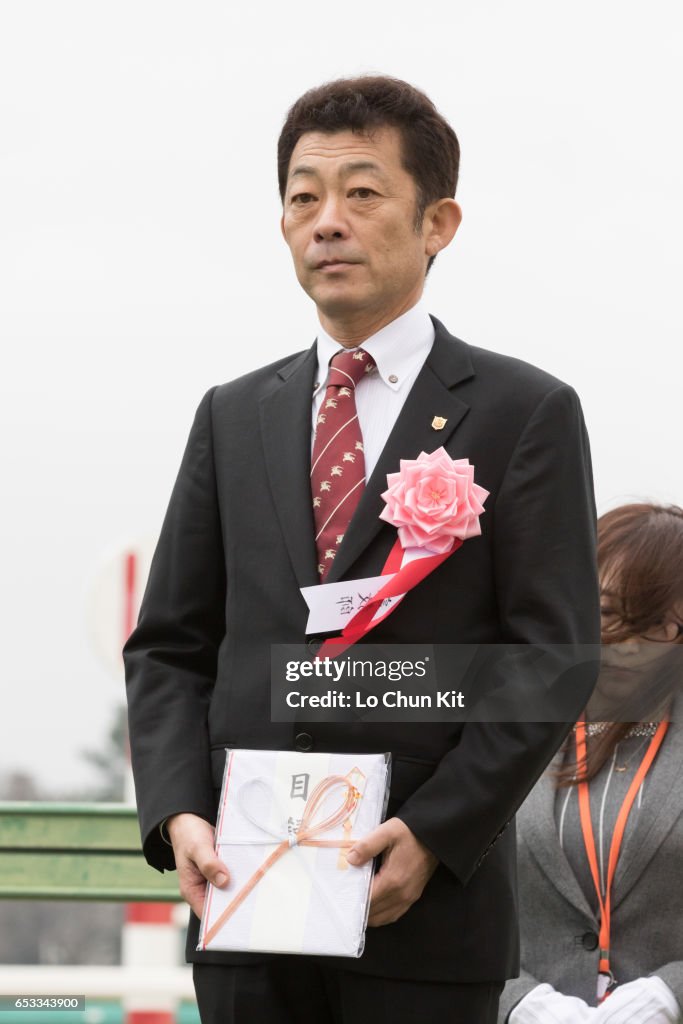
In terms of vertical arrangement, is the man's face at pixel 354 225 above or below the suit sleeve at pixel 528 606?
above

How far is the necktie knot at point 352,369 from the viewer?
2572 mm

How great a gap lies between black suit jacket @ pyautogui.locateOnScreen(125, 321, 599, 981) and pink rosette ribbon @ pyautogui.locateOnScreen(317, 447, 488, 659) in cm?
3

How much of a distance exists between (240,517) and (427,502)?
0.33 metres

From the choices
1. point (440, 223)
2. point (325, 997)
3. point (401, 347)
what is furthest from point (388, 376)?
point (325, 997)

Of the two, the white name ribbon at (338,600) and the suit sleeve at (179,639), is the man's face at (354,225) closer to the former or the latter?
the suit sleeve at (179,639)

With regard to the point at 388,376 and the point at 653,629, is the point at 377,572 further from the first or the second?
the point at 653,629

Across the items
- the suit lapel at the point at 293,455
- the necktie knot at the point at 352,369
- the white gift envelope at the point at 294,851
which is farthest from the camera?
the necktie knot at the point at 352,369

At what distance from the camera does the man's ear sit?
264cm

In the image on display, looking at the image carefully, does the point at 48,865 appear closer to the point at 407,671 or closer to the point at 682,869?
the point at 682,869

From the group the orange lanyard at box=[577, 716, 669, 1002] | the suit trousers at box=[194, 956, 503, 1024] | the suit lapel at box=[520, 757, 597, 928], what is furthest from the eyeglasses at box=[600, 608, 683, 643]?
the suit trousers at box=[194, 956, 503, 1024]

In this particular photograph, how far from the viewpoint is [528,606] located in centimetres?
238

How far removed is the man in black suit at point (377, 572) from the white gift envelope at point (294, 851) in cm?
4

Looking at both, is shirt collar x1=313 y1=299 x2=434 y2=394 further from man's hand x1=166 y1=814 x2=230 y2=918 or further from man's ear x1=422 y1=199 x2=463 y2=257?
man's hand x1=166 y1=814 x2=230 y2=918
